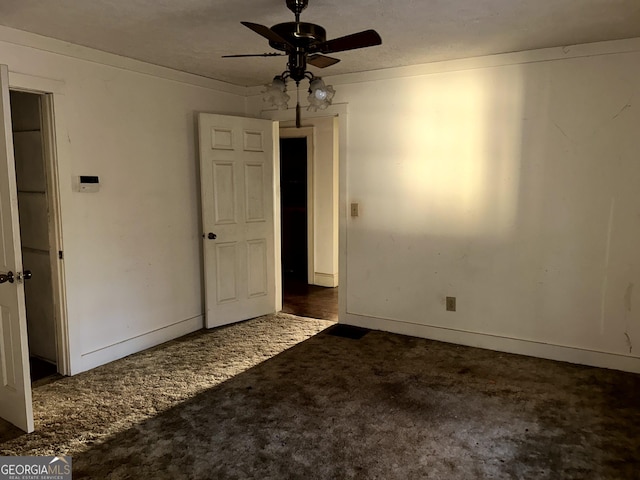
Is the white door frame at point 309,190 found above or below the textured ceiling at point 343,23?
below

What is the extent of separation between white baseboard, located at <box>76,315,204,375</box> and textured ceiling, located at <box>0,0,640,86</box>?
2.23m

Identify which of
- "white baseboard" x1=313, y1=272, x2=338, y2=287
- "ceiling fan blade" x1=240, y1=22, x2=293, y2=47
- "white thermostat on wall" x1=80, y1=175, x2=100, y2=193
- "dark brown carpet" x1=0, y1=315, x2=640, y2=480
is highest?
Answer: "ceiling fan blade" x1=240, y1=22, x2=293, y2=47

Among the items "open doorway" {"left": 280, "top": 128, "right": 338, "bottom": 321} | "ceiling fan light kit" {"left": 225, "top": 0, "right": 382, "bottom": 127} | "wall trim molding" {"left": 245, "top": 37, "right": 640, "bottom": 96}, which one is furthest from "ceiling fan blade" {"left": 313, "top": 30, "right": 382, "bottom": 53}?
"open doorway" {"left": 280, "top": 128, "right": 338, "bottom": 321}

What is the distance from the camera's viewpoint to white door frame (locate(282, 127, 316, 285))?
6.04 m

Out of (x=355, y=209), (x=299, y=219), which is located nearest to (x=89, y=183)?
(x=355, y=209)

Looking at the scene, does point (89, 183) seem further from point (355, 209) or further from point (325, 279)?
point (325, 279)

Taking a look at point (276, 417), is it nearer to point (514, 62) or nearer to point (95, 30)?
point (95, 30)

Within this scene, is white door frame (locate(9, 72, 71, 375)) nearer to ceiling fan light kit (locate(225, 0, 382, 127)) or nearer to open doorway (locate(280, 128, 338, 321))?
ceiling fan light kit (locate(225, 0, 382, 127))

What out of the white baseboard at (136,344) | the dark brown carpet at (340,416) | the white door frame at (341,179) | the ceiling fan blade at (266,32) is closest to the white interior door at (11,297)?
the dark brown carpet at (340,416)

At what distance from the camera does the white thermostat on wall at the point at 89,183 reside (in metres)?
3.36

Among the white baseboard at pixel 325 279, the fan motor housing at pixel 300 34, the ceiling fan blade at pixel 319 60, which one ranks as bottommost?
the white baseboard at pixel 325 279

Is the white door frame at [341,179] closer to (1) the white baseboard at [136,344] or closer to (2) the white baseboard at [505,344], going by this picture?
(2) the white baseboard at [505,344]

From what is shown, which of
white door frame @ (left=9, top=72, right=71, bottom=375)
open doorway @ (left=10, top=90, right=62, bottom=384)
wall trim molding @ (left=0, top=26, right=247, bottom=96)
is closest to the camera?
wall trim molding @ (left=0, top=26, right=247, bottom=96)

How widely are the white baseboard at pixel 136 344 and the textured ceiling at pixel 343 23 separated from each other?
223cm
